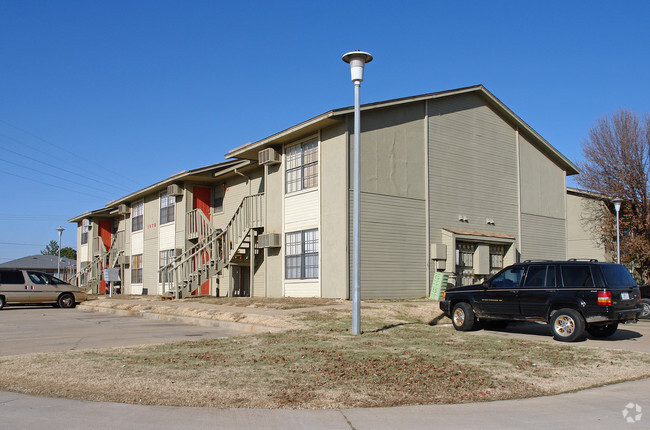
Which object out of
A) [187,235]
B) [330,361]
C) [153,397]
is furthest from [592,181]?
[153,397]

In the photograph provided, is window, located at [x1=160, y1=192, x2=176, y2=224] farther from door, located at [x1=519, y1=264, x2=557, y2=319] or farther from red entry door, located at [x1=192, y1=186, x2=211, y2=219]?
door, located at [x1=519, y1=264, x2=557, y2=319]

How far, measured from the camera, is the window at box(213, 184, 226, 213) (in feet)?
98.1

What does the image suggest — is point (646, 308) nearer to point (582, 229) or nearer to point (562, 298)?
point (562, 298)

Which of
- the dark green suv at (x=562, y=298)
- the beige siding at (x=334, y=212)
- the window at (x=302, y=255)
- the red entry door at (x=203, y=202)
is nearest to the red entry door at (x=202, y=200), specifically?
the red entry door at (x=203, y=202)

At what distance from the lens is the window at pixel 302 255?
68.5 ft

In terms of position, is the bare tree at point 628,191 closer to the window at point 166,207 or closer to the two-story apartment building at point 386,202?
the two-story apartment building at point 386,202

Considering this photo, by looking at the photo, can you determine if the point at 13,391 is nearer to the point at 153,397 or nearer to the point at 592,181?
the point at 153,397

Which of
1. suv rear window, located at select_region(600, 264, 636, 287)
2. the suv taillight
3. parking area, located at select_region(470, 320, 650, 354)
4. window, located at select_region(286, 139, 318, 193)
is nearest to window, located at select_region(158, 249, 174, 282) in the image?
window, located at select_region(286, 139, 318, 193)

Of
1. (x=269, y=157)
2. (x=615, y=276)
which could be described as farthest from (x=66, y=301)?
(x=615, y=276)

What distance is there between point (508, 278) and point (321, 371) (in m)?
7.04

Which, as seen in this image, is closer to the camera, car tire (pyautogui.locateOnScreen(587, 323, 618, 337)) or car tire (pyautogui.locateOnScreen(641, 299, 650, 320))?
car tire (pyautogui.locateOnScreen(587, 323, 618, 337))

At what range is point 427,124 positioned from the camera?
22.3 metres

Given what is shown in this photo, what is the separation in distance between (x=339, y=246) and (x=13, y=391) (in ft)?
42.2

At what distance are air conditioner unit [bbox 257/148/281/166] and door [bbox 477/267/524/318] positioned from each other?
11132 millimetres
